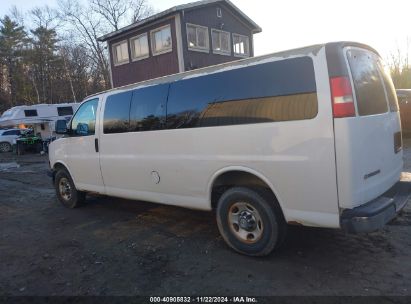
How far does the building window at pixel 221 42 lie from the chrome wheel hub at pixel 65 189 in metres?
17.0

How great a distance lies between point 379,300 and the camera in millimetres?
3355

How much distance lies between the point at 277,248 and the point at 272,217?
41 centimetres

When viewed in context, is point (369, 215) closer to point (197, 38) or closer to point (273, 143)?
point (273, 143)

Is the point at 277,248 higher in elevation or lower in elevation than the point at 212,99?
lower

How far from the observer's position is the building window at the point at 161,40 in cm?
2130

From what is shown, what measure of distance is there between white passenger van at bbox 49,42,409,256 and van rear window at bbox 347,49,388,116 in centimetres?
1

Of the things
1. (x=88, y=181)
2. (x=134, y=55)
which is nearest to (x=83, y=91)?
(x=134, y=55)

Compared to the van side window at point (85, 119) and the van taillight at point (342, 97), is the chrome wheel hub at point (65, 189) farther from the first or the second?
the van taillight at point (342, 97)

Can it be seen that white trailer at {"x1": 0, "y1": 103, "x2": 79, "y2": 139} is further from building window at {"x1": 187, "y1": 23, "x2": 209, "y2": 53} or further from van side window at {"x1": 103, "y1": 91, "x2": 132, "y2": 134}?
van side window at {"x1": 103, "y1": 91, "x2": 132, "y2": 134}

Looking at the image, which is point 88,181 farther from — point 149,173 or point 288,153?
point 288,153

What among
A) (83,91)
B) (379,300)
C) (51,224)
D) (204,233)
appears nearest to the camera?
(379,300)

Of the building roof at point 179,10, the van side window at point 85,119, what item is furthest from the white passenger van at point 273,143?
the building roof at point 179,10

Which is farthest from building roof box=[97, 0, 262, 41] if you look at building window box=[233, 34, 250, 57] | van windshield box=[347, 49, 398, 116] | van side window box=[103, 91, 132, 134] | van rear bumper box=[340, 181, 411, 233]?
van rear bumper box=[340, 181, 411, 233]

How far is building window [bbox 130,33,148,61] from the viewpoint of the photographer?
2267 centimetres
